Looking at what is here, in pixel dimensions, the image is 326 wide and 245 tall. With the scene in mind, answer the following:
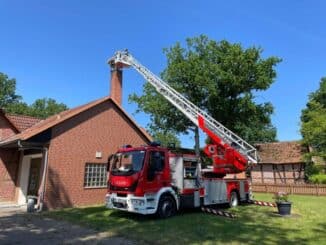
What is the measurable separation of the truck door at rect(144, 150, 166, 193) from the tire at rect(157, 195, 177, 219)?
2.05 ft

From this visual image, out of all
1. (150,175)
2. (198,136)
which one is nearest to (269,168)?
(198,136)

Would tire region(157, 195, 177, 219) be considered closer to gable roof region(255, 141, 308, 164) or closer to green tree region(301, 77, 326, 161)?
green tree region(301, 77, 326, 161)

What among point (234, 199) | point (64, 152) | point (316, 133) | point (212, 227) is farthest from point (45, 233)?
point (316, 133)

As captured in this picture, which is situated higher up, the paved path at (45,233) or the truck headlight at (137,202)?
the truck headlight at (137,202)

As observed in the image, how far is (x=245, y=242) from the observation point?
8414 millimetres

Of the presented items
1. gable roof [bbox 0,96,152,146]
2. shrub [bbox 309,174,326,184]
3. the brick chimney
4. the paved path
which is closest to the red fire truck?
the paved path

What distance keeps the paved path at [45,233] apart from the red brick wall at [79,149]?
322cm

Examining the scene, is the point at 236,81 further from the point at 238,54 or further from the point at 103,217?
the point at 103,217

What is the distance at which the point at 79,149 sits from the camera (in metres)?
17.3

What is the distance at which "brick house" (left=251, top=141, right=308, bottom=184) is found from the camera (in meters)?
35.8

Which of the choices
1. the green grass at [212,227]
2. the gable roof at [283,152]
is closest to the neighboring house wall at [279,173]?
the gable roof at [283,152]

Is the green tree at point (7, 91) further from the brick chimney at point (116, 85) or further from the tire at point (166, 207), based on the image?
the tire at point (166, 207)

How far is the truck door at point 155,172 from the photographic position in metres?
11.8

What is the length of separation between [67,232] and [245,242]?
5.46m
